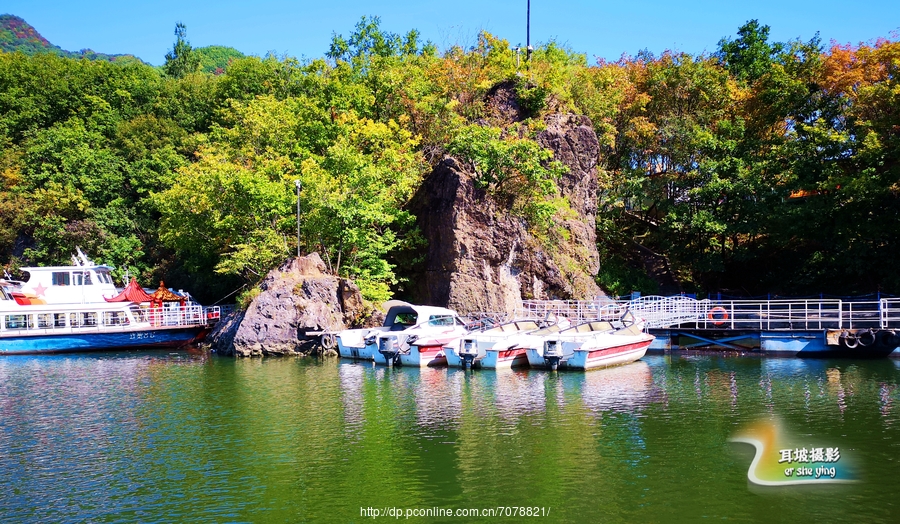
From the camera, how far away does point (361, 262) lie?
146 ft

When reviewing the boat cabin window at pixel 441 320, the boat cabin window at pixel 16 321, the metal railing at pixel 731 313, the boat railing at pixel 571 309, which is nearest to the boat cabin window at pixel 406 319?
the boat cabin window at pixel 441 320

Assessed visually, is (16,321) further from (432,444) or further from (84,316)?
(432,444)

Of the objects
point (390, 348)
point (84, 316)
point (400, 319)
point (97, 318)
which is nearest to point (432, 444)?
point (390, 348)

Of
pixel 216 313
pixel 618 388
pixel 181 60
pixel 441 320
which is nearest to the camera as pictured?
pixel 618 388

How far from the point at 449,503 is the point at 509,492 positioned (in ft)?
4.43

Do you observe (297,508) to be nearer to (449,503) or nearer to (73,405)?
(449,503)

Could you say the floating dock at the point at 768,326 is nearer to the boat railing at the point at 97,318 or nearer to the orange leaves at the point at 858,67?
the orange leaves at the point at 858,67

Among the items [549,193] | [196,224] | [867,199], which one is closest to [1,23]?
[196,224]

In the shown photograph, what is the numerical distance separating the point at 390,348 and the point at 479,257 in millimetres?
10786

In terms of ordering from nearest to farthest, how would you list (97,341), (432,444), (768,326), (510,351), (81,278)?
1. (432,444)
2. (510,351)
3. (768,326)
4. (97,341)
5. (81,278)

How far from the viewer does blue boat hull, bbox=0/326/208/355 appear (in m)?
41.6

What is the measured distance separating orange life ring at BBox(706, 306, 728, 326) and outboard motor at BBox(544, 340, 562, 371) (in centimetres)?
1118

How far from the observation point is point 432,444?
19688mm

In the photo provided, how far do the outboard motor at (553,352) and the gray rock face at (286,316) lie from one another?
1221 centimetres
